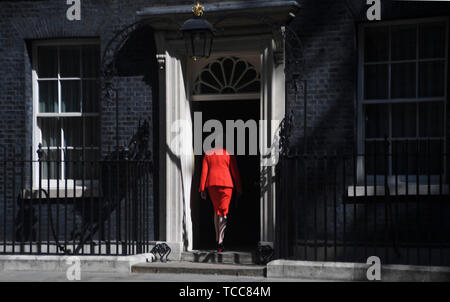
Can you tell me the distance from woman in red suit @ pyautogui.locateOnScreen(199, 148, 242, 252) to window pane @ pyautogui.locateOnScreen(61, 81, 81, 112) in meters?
2.43

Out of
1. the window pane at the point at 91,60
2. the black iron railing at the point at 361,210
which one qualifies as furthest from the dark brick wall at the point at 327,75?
the window pane at the point at 91,60

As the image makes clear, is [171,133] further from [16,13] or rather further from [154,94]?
[16,13]

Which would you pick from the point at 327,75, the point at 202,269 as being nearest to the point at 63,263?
the point at 202,269

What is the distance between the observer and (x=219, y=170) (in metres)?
11.4

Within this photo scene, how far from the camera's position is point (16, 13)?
484 inches

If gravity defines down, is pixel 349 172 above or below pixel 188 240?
above

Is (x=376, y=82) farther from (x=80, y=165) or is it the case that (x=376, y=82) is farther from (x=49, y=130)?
(x=49, y=130)

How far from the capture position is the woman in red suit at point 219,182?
11414 mm

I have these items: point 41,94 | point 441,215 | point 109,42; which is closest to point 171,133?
point 109,42

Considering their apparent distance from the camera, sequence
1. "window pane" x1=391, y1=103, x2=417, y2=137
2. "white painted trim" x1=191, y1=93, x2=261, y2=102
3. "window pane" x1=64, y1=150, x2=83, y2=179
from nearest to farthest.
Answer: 1. "window pane" x1=391, y1=103, x2=417, y2=137
2. "white painted trim" x1=191, y1=93, x2=261, y2=102
3. "window pane" x1=64, y1=150, x2=83, y2=179

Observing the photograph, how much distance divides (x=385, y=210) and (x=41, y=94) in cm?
593

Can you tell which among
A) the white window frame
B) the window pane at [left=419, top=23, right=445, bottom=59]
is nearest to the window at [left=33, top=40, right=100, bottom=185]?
the white window frame

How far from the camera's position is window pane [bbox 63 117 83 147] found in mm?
12344

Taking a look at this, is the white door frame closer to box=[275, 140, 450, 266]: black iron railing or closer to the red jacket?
the red jacket
